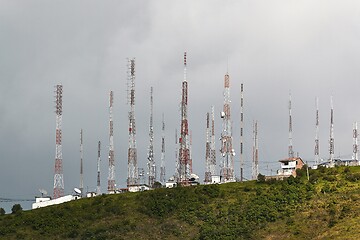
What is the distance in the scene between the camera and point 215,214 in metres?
147

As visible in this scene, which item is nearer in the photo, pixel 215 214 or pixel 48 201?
pixel 215 214

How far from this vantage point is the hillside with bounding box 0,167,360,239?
136625 millimetres

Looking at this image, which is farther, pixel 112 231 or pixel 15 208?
pixel 15 208

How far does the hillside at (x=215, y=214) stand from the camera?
136625mm

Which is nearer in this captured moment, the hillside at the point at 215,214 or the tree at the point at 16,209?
the hillside at the point at 215,214

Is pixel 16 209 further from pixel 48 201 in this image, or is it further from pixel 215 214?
pixel 215 214

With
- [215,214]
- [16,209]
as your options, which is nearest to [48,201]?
[16,209]

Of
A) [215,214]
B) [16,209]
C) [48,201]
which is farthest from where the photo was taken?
[48,201]

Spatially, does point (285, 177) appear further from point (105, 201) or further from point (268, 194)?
point (105, 201)

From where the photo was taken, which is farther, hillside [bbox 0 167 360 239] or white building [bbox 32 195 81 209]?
white building [bbox 32 195 81 209]

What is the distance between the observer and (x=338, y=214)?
452 ft

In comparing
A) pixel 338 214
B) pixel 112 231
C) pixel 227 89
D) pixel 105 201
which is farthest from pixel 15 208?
pixel 338 214

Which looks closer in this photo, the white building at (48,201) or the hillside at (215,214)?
the hillside at (215,214)

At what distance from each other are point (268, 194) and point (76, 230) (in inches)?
1552
